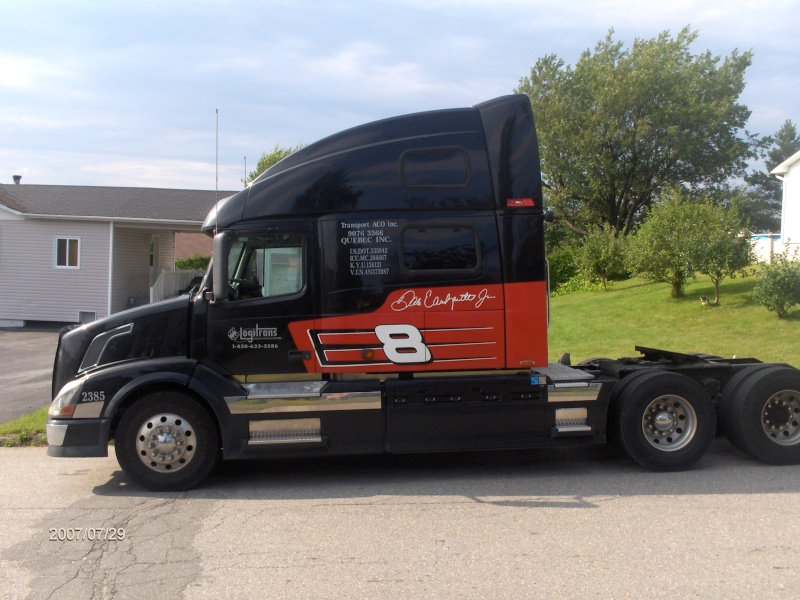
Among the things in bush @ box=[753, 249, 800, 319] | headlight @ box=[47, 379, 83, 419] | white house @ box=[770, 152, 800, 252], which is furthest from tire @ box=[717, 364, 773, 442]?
white house @ box=[770, 152, 800, 252]

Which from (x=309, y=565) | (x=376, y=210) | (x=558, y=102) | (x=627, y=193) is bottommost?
(x=309, y=565)

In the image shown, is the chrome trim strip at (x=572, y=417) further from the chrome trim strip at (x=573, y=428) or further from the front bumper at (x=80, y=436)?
the front bumper at (x=80, y=436)

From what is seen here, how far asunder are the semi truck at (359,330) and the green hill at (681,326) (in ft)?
22.1

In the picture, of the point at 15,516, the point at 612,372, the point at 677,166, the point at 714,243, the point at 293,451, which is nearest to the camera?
the point at 15,516

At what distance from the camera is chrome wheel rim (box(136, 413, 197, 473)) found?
6.98 meters

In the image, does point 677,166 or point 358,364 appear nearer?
point 358,364

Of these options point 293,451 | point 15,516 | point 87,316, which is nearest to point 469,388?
point 293,451

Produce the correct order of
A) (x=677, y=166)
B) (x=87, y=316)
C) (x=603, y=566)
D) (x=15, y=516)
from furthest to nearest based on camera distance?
(x=677, y=166) < (x=87, y=316) < (x=15, y=516) < (x=603, y=566)

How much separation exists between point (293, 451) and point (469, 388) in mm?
1781

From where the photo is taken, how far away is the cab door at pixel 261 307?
7.14 meters

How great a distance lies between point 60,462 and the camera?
8250mm

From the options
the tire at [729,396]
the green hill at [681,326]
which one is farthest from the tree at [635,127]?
the tire at [729,396]

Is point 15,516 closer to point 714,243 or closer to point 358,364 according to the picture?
point 358,364

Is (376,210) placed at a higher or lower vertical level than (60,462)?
higher
